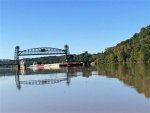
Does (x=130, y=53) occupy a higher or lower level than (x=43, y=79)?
higher

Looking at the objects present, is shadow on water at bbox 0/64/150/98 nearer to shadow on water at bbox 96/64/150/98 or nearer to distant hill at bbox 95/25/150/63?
shadow on water at bbox 96/64/150/98

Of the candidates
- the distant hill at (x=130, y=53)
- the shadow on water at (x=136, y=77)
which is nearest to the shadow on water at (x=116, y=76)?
the shadow on water at (x=136, y=77)

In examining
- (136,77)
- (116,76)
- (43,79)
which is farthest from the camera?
(43,79)

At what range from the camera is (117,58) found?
172375 millimetres

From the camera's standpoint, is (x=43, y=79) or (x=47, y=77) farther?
(x=47, y=77)

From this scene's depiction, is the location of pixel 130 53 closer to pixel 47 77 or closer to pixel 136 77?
pixel 47 77

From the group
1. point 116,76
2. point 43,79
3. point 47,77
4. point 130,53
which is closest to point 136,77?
point 116,76

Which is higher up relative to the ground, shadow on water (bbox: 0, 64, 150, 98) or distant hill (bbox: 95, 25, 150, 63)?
distant hill (bbox: 95, 25, 150, 63)

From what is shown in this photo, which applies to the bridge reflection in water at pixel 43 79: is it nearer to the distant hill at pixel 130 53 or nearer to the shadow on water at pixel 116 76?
the shadow on water at pixel 116 76

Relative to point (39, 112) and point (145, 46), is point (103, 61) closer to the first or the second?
point (145, 46)

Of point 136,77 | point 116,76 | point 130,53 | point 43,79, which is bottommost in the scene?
point 43,79

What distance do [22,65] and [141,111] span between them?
14771 centimetres

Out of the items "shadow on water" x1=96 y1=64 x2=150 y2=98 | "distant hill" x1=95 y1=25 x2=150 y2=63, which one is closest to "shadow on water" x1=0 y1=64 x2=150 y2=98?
"shadow on water" x1=96 y1=64 x2=150 y2=98

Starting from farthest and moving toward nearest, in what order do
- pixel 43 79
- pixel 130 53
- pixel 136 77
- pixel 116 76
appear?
pixel 130 53
pixel 43 79
pixel 116 76
pixel 136 77
